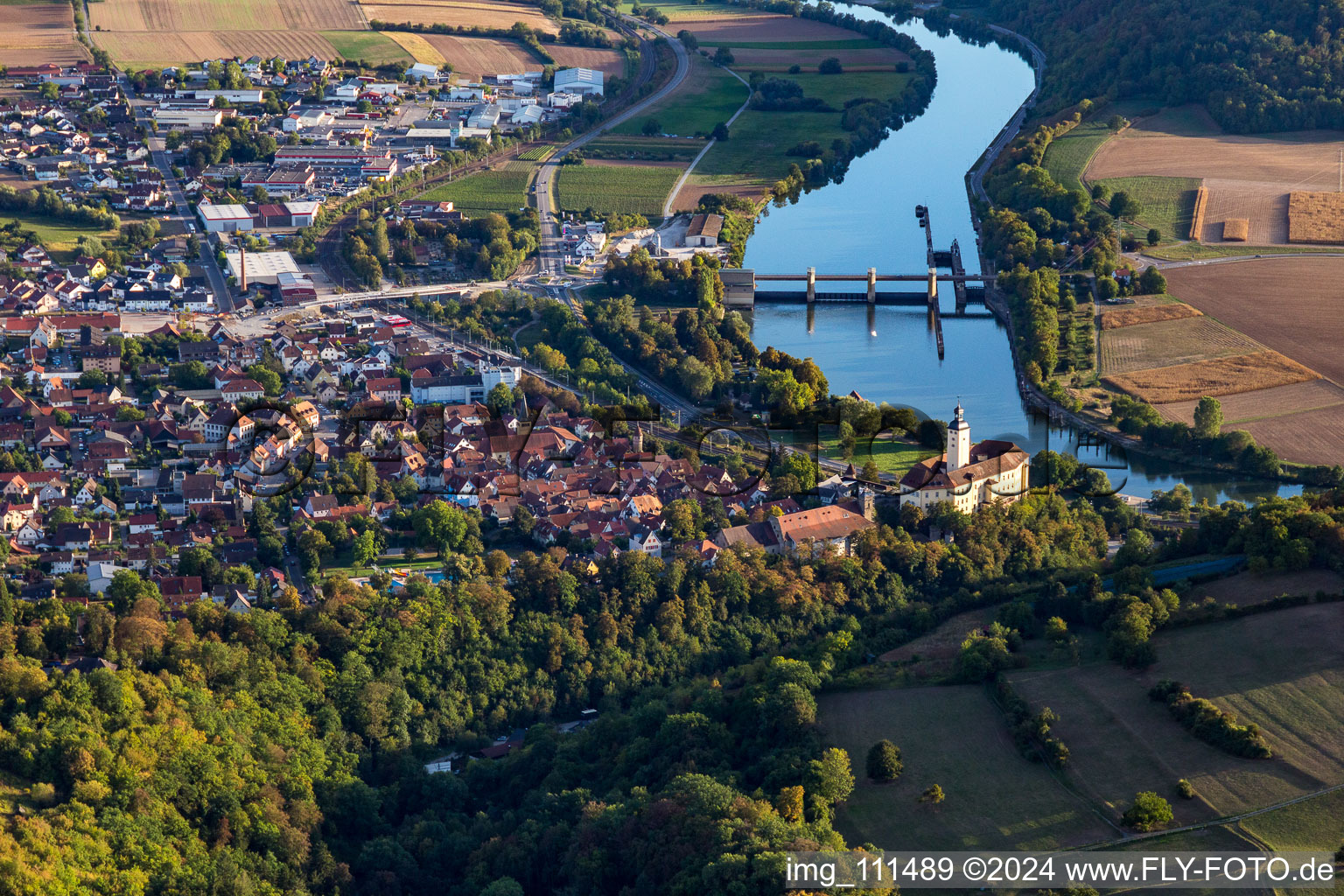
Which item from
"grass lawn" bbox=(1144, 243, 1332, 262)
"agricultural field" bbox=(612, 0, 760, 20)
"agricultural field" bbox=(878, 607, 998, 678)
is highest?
"agricultural field" bbox=(612, 0, 760, 20)

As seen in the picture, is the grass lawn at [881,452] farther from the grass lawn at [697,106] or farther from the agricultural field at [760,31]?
the agricultural field at [760,31]

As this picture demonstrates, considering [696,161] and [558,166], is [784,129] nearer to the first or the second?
[696,161]

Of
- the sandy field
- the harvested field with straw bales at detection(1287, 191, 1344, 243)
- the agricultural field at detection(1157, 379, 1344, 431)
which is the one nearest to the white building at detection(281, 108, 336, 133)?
the sandy field

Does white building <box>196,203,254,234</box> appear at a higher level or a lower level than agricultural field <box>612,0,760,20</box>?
lower

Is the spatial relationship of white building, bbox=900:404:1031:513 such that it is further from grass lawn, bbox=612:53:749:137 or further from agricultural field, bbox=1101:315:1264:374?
grass lawn, bbox=612:53:749:137

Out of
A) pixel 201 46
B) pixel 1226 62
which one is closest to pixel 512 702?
pixel 1226 62

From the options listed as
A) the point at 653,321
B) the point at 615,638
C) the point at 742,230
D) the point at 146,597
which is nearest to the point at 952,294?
the point at 742,230

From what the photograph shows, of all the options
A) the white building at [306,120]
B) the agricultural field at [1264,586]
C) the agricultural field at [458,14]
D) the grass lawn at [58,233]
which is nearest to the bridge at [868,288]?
the grass lawn at [58,233]
